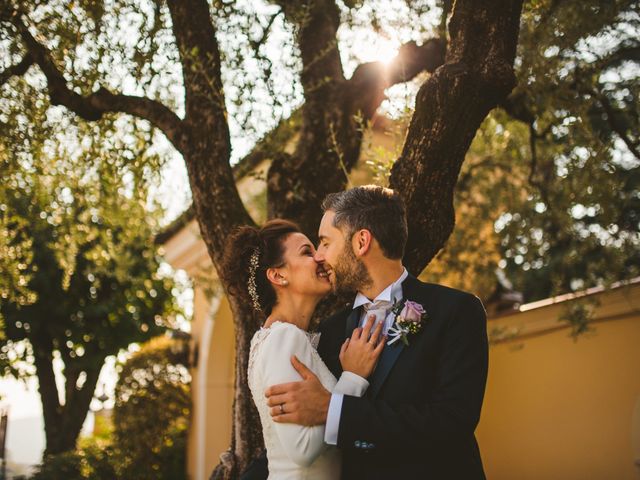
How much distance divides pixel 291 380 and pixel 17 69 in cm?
372

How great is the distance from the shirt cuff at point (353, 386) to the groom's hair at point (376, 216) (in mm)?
544

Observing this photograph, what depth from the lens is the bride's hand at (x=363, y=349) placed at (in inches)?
110

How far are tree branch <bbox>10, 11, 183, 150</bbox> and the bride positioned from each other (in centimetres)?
144

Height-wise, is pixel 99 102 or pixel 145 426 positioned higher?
pixel 99 102

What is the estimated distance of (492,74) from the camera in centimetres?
385

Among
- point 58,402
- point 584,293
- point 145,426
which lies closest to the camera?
point 584,293

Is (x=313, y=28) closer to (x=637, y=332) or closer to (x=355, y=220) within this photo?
(x=355, y=220)

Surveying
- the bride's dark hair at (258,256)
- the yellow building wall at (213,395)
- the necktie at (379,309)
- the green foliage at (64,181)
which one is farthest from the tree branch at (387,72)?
the yellow building wall at (213,395)

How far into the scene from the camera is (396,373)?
2.77 m

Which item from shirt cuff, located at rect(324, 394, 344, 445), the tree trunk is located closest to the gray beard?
shirt cuff, located at rect(324, 394, 344, 445)

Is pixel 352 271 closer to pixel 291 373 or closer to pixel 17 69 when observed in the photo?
pixel 291 373

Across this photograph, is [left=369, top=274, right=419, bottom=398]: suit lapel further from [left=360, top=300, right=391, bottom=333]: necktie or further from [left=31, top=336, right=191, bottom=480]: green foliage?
[left=31, top=336, right=191, bottom=480]: green foliage

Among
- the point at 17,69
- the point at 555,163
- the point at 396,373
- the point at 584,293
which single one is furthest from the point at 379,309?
the point at 555,163

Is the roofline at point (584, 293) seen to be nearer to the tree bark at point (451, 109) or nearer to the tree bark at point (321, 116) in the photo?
the tree bark at point (321, 116)
